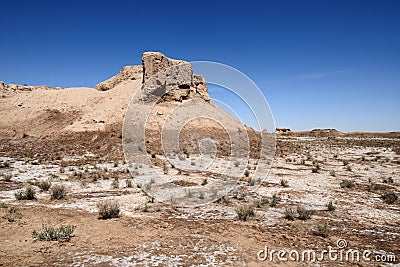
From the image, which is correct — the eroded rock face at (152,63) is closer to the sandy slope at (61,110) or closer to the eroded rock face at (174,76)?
the eroded rock face at (174,76)

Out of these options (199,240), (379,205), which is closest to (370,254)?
(199,240)

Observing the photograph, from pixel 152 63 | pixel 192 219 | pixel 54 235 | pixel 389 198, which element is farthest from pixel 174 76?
pixel 54 235

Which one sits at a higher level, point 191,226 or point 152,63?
point 152,63

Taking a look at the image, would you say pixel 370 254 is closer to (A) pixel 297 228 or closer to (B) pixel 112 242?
(A) pixel 297 228

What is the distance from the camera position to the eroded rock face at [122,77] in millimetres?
40794

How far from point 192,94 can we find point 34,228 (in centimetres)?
2941

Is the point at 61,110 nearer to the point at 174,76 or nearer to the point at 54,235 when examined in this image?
the point at 174,76

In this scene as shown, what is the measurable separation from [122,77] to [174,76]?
13214mm

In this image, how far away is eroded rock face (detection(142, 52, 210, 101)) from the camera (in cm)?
3131

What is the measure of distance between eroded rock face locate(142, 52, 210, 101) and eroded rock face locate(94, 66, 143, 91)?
8.95m

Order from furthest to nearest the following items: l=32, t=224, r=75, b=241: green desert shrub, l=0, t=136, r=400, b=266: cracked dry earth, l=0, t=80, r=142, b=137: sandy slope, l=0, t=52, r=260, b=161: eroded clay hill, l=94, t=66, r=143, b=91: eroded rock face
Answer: l=94, t=66, r=143, b=91: eroded rock face → l=0, t=80, r=142, b=137: sandy slope → l=0, t=52, r=260, b=161: eroded clay hill → l=32, t=224, r=75, b=241: green desert shrub → l=0, t=136, r=400, b=266: cracked dry earth

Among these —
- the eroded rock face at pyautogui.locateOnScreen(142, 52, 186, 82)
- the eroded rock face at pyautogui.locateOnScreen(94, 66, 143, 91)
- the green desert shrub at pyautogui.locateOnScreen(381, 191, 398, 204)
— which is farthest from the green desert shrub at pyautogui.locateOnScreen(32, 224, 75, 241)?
the eroded rock face at pyautogui.locateOnScreen(94, 66, 143, 91)

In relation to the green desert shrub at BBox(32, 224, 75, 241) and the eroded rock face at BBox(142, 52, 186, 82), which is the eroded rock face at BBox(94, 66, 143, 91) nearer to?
the eroded rock face at BBox(142, 52, 186, 82)

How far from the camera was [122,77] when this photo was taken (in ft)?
137
